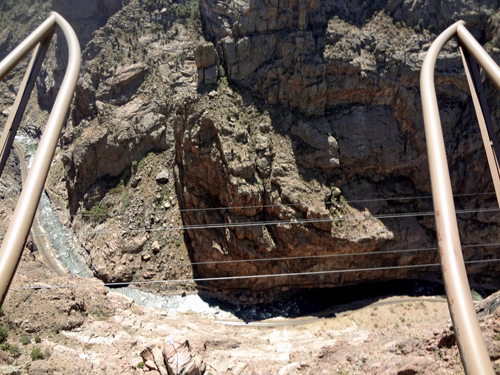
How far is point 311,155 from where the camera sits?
92.7 feet

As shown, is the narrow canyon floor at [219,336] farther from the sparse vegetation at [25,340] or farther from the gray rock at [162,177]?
the gray rock at [162,177]

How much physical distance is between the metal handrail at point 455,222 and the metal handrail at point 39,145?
8.92 m

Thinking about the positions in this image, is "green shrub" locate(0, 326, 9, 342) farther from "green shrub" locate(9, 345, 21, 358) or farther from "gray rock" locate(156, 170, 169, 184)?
"gray rock" locate(156, 170, 169, 184)

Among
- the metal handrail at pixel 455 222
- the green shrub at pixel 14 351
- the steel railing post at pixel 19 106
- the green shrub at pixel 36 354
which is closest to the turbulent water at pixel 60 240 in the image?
the green shrub at pixel 14 351

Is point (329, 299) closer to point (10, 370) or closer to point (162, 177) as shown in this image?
point (162, 177)

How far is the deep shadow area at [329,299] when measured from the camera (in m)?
27.1

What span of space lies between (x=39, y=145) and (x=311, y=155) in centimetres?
2260

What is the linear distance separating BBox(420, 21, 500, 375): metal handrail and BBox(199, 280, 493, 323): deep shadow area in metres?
21.0

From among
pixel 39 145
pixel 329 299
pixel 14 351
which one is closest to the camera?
pixel 39 145

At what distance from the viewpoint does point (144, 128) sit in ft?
115

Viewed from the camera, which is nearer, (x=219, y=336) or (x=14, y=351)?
(x=14, y=351)

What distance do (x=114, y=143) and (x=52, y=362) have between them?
24883 millimetres

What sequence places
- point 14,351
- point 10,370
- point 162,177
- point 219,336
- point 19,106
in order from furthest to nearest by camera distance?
1. point 162,177
2. point 219,336
3. point 14,351
4. point 10,370
5. point 19,106

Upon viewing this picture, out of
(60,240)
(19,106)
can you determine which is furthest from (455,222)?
(60,240)
